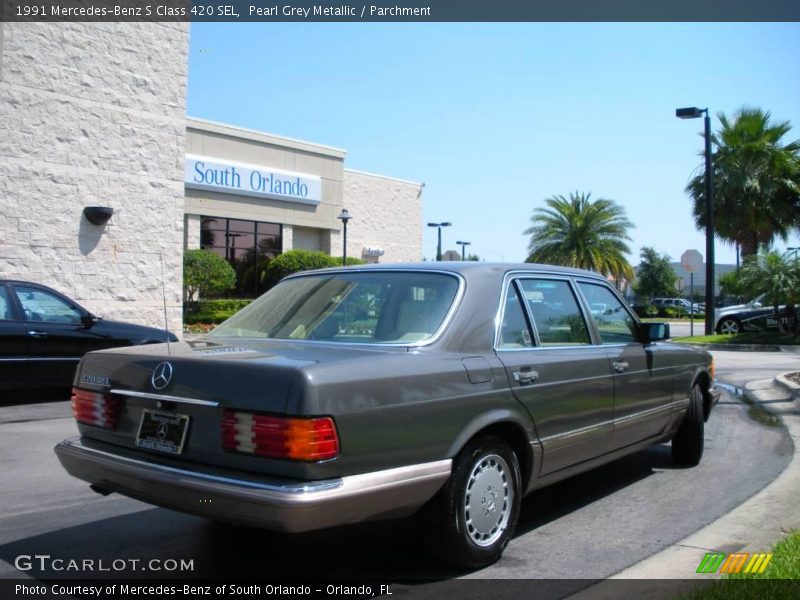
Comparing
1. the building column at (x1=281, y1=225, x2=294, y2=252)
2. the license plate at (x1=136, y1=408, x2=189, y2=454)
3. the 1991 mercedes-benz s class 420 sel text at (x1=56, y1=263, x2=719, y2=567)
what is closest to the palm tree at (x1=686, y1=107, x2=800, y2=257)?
the building column at (x1=281, y1=225, x2=294, y2=252)

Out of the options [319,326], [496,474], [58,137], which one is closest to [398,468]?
[496,474]

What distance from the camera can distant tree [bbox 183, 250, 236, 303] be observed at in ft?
78.1

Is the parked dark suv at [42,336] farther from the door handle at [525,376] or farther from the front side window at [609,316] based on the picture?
the door handle at [525,376]

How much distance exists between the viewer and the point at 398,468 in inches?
137

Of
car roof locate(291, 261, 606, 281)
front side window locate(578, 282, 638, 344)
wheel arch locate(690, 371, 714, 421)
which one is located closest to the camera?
car roof locate(291, 261, 606, 281)

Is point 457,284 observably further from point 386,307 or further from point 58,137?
point 58,137

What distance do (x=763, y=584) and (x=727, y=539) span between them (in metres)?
0.96

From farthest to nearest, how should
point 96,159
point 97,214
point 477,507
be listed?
point 96,159, point 97,214, point 477,507

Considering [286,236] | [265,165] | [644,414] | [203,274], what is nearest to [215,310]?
[203,274]

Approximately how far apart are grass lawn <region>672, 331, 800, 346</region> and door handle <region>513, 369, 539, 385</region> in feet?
59.7

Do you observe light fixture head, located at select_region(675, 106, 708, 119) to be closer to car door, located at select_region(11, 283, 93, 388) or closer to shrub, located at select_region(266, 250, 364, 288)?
shrub, located at select_region(266, 250, 364, 288)

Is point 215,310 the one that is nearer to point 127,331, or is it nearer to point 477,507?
point 127,331

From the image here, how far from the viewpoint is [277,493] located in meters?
3.15

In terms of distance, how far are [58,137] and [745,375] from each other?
12.7 m
